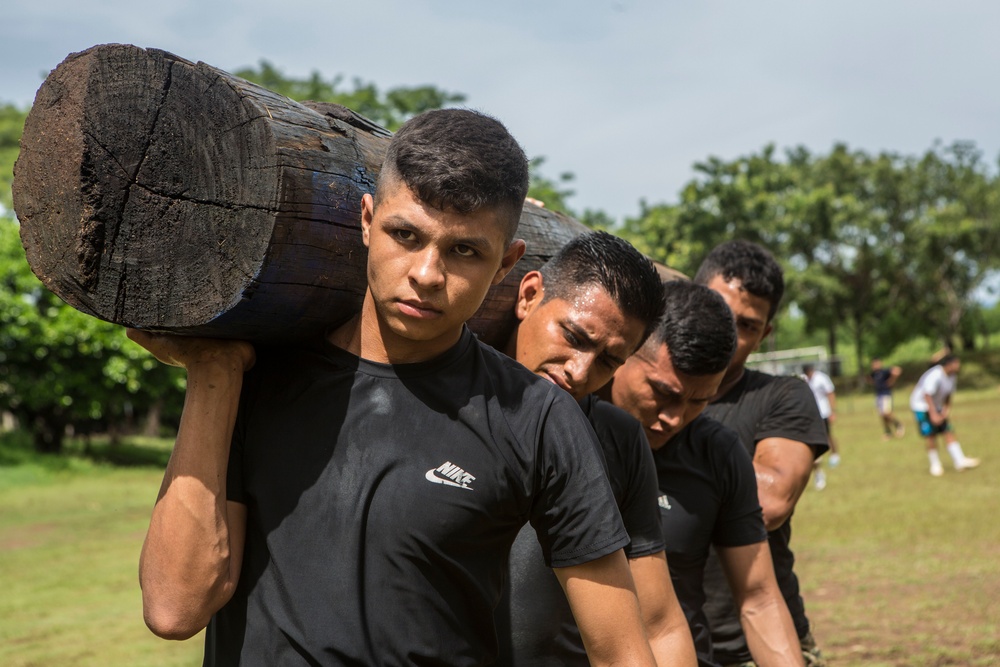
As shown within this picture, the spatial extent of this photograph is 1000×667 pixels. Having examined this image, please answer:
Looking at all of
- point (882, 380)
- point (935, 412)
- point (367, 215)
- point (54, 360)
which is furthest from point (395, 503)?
point (882, 380)

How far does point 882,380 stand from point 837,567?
14289 millimetres

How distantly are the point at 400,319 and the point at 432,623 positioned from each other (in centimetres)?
58

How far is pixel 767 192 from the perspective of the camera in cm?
4150

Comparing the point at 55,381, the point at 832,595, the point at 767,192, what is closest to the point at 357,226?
the point at 832,595

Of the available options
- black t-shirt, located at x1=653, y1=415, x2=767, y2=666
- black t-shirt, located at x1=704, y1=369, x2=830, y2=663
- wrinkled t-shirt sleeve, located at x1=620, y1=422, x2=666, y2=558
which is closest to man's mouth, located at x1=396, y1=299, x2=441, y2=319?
wrinkled t-shirt sleeve, located at x1=620, y1=422, x2=666, y2=558

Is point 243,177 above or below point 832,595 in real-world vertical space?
above

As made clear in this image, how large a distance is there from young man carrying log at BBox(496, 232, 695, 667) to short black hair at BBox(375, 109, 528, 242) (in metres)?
0.65

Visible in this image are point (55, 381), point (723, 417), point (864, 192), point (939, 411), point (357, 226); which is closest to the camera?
point (357, 226)

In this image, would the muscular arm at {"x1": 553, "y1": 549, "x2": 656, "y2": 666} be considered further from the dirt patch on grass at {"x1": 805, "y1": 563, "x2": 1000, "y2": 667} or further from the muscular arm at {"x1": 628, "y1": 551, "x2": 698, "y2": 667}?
the dirt patch on grass at {"x1": 805, "y1": 563, "x2": 1000, "y2": 667}

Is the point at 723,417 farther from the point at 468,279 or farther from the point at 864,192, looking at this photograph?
the point at 864,192

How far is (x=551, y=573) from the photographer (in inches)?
110

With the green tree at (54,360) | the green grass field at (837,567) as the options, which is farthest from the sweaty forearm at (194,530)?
the green tree at (54,360)

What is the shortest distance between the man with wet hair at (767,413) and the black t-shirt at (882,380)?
20.2 meters

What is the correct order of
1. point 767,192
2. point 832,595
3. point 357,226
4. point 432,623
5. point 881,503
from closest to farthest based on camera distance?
point 432,623
point 357,226
point 832,595
point 881,503
point 767,192
